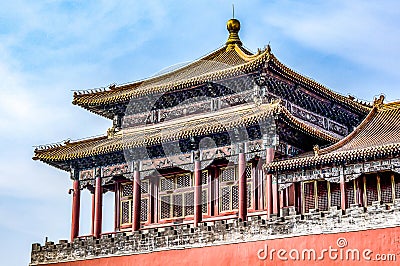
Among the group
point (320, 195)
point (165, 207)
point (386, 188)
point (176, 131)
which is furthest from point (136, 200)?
point (386, 188)

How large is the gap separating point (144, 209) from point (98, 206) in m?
1.76

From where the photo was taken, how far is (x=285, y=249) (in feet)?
81.5

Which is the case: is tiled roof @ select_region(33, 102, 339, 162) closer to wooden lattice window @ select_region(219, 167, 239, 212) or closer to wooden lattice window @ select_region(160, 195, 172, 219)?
wooden lattice window @ select_region(219, 167, 239, 212)

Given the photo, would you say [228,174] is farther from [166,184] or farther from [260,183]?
[166,184]

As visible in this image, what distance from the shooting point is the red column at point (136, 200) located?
29769 millimetres

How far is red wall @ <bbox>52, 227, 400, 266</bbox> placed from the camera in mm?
23172

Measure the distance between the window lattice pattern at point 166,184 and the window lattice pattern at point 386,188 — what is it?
831cm

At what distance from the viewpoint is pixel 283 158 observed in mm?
28016

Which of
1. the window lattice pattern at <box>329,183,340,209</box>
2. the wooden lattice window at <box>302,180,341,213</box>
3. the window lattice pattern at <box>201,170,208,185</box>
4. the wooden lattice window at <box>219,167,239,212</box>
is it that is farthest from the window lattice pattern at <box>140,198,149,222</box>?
the window lattice pattern at <box>329,183,340,209</box>

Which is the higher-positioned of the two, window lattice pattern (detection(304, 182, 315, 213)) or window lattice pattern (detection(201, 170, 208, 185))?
window lattice pattern (detection(201, 170, 208, 185))

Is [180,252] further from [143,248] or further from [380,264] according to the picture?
[380,264]

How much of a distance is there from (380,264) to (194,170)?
336 inches

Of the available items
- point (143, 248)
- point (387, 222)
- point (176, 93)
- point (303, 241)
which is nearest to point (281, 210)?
point (303, 241)

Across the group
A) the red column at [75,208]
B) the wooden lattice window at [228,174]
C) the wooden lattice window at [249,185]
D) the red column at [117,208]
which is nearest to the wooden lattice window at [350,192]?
the wooden lattice window at [249,185]
